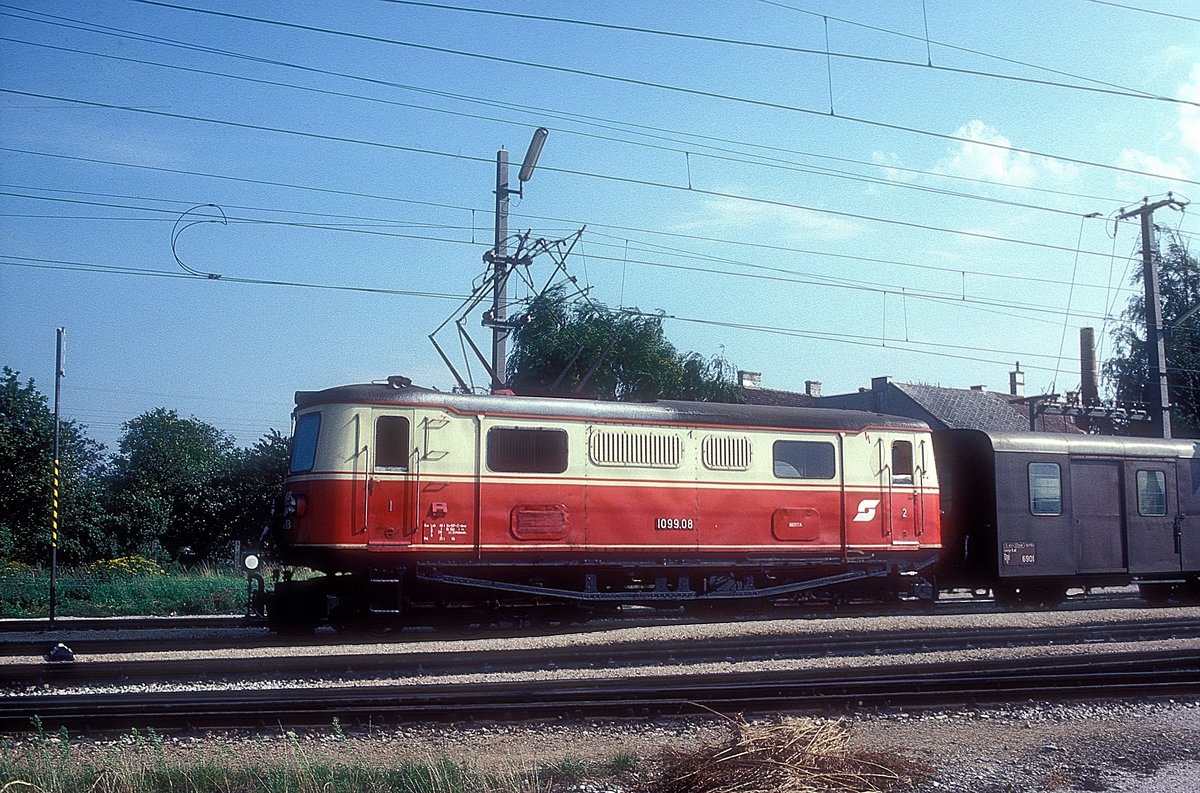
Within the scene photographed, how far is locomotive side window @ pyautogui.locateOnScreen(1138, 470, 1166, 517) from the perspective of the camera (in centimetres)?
1741

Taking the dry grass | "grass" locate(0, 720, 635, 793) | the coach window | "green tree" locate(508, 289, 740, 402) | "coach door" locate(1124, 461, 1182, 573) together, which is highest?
"green tree" locate(508, 289, 740, 402)

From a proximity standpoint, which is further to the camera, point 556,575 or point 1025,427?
point 1025,427

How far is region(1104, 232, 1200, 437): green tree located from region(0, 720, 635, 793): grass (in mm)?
35482

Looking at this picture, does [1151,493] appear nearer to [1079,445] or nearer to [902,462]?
[1079,445]

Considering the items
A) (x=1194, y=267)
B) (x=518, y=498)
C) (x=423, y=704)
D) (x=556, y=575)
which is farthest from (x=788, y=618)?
(x=1194, y=267)

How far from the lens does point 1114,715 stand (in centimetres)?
824

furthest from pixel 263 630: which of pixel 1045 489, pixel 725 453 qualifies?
pixel 1045 489

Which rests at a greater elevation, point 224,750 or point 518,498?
point 518,498

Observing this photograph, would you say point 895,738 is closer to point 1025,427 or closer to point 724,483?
point 724,483

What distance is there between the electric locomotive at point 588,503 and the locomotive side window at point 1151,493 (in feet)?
13.2

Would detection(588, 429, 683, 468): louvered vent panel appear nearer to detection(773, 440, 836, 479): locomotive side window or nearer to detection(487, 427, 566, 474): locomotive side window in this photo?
detection(487, 427, 566, 474): locomotive side window

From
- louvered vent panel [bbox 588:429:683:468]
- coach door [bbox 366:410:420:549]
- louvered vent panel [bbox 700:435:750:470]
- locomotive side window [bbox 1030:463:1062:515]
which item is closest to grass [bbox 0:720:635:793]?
coach door [bbox 366:410:420:549]

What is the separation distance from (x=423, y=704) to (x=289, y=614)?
5.48 meters

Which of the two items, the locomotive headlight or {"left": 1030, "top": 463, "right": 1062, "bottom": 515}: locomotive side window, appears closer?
the locomotive headlight
